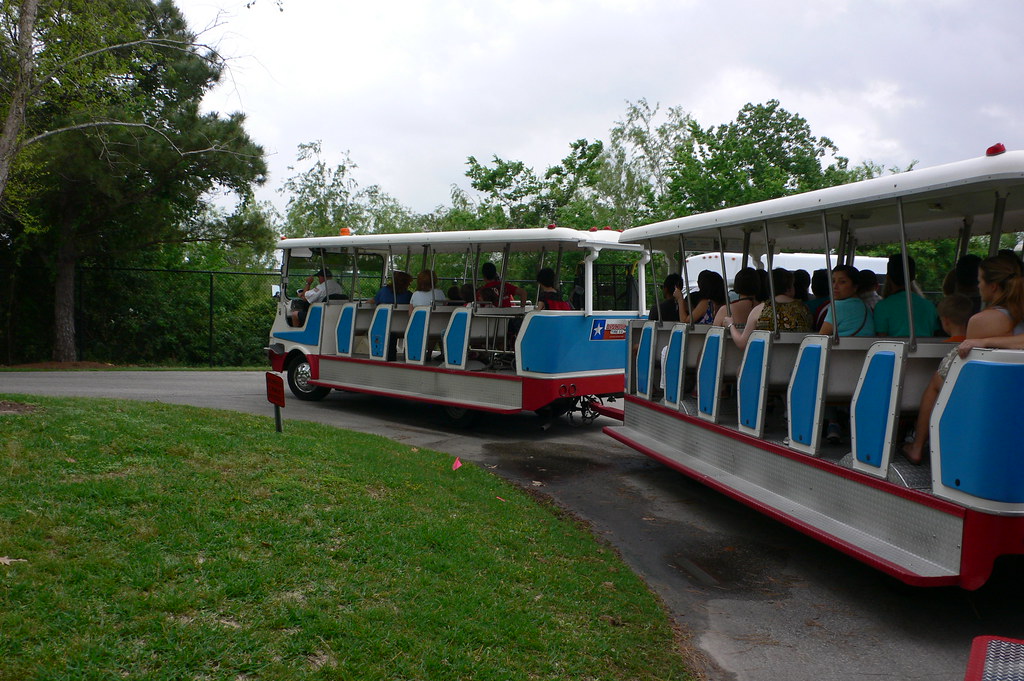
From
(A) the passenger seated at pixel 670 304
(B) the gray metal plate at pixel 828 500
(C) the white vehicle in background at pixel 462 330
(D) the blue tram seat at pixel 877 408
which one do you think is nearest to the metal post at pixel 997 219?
(D) the blue tram seat at pixel 877 408

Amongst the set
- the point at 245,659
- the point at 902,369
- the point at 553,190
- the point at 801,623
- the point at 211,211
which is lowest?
the point at 801,623

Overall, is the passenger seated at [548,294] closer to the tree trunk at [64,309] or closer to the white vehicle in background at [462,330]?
the white vehicle in background at [462,330]

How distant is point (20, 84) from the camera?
7684 millimetres

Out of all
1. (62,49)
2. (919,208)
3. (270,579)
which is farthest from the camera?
(62,49)

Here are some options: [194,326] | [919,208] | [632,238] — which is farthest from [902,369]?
[194,326]

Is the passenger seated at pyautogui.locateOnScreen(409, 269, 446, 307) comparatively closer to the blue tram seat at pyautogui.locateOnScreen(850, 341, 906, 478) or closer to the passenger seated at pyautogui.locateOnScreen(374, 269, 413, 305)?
the passenger seated at pyautogui.locateOnScreen(374, 269, 413, 305)

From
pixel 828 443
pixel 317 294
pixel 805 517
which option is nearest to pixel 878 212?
pixel 828 443

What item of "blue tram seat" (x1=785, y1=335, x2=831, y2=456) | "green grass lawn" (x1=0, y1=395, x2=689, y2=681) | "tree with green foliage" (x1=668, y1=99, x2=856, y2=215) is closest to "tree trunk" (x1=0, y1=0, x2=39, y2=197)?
"green grass lawn" (x1=0, y1=395, x2=689, y2=681)

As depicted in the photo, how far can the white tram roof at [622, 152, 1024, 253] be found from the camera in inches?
180

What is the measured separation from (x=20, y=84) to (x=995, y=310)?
8.16m

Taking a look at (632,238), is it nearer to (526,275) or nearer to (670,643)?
(670,643)

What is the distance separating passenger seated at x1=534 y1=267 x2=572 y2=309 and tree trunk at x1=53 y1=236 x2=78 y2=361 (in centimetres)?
1343

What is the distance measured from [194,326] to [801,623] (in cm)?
1979

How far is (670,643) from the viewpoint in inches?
173
